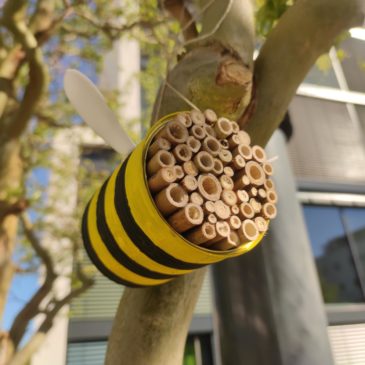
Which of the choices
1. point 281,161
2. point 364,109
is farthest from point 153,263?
point 364,109

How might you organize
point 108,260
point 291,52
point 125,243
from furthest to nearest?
point 291,52
point 108,260
point 125,243

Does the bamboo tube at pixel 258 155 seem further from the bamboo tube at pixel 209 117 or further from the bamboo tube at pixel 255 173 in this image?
the bamboo tube at pixel 209 117

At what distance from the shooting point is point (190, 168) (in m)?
0.82

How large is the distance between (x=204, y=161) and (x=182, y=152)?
58 mm

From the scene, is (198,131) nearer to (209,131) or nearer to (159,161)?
(209,131)

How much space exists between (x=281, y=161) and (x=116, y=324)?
179 centimetres

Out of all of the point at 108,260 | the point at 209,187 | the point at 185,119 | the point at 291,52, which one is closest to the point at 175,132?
the point at 185,119

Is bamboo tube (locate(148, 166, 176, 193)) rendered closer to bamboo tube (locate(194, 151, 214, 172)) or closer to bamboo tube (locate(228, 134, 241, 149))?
bamboo tube (locate(194, 151, 214, 172))

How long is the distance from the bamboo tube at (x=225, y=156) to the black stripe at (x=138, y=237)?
25 centimetres

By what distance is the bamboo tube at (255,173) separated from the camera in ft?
2.92

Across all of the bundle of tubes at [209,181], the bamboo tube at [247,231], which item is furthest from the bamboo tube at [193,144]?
the bamboo tube at [247,231]

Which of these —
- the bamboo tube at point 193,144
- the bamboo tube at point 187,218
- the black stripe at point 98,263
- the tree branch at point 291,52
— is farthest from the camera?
the tree branch at point 291,52

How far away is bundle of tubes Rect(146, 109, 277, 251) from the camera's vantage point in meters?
0.76

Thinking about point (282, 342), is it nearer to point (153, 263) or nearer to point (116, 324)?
point (116, 324)
